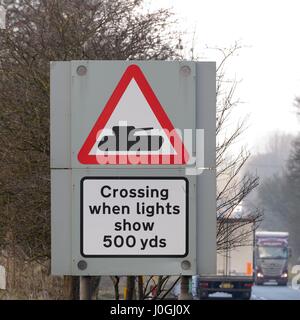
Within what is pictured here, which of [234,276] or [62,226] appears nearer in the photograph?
[62,226]

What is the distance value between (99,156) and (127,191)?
0.21 meters

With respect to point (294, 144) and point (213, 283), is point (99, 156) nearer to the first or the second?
point (213, 283)

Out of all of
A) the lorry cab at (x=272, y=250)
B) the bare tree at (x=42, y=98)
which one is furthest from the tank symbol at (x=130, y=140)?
the lorry cab at (x=272, y=250)

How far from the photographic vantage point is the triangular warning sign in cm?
448

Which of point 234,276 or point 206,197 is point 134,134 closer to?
point 206,197

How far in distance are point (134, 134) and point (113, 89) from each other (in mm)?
280

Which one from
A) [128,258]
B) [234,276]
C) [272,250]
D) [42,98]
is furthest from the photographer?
[272,250]

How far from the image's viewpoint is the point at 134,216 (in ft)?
14.9

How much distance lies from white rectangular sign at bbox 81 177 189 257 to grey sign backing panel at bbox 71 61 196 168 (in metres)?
0.17

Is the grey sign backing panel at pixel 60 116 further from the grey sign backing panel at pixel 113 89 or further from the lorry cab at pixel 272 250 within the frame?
the lorry cab at pixel 272 250

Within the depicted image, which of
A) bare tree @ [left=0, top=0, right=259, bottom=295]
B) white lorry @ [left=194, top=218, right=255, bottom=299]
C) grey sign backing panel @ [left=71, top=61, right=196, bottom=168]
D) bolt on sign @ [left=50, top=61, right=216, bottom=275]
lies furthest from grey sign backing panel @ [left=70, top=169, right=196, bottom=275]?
white lorry @ [left=194, top=218, right=255, bottom=299]

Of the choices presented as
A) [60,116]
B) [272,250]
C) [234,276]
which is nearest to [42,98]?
[60,116]
